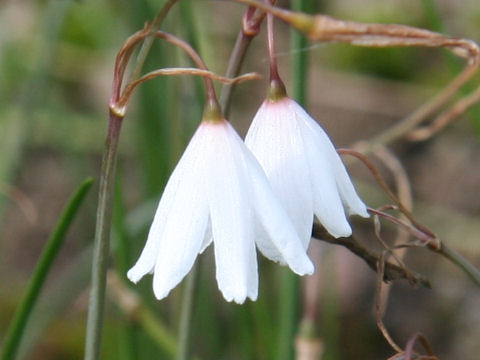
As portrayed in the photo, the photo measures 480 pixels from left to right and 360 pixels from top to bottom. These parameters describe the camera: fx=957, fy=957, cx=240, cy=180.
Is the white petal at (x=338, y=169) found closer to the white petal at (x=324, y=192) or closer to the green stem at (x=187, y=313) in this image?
the white petal at (x=324, y=192)

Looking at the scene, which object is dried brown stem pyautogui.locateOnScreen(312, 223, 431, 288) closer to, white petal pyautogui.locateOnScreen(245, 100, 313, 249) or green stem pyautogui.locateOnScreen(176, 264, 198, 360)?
white petal pyautogui.locateOnScreen(245, 100, 313, 249)

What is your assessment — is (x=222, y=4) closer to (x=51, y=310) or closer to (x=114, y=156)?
(x=51, y=310)

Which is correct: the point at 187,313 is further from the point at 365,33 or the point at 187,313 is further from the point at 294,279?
the point at 365,33

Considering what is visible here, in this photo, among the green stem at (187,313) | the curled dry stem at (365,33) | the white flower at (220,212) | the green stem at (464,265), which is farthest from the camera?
the green stem at (187,313)

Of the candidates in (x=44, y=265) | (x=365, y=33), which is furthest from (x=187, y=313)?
(x=365, y=33)

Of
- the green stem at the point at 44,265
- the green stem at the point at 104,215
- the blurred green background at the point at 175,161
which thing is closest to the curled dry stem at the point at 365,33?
the green stem at the point at 104,215

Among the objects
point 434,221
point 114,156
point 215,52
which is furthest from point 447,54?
point 215,52

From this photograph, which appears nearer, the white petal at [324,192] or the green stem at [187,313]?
the white petal at [324,192]
